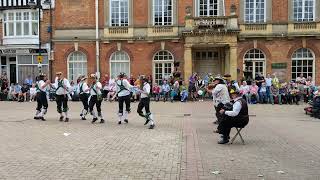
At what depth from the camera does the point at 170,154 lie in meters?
9.66

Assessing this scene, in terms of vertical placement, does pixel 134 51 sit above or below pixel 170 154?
above

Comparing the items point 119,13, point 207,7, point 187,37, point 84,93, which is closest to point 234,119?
point 84,93

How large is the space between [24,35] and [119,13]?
7.51 metres

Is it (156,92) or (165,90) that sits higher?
(165,90)

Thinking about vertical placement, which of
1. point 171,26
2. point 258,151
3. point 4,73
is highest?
point 171,26

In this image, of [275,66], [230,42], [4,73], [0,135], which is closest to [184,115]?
[0,135]

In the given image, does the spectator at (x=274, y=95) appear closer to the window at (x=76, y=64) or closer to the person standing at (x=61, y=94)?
the window at (x=76, y=64)

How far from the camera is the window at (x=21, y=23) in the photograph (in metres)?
32.9

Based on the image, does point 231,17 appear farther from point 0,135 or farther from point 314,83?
point 0,135

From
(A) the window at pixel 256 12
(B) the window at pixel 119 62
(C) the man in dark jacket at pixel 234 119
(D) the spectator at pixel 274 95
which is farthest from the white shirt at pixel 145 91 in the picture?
(A) the window at pixel 256 12

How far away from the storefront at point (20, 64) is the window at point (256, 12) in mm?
14981

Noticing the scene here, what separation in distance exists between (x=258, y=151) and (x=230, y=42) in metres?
19.3

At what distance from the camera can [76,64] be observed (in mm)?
32375

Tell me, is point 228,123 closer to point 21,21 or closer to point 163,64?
point 163,64
